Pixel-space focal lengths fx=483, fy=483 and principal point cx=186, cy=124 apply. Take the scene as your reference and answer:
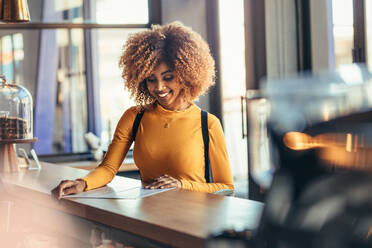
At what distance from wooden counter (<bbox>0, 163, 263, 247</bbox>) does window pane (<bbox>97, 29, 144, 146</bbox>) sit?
316 cm

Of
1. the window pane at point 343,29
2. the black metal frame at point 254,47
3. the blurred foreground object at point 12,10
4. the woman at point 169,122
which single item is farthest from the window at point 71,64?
the woman at point 169,122

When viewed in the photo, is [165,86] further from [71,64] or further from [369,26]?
[71,64]

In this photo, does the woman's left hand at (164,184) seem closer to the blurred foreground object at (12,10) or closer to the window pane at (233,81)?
the blurred foreground object at (12,10)

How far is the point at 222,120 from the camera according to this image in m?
5.05

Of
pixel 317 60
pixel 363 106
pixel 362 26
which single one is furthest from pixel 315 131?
pixel 317 60

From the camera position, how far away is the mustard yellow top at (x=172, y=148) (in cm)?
224

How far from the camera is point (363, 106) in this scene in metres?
0.70

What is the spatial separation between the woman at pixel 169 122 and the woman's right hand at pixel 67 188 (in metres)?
0.23

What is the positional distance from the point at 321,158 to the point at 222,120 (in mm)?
4325

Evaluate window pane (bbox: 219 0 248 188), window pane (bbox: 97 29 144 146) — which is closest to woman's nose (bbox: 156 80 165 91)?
window pane (bbox: 219 0 248 188)

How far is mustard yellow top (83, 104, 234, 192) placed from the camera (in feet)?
7.34

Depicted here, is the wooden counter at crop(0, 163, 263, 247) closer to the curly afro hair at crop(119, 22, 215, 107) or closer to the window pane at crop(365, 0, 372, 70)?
the curly afro hair at crop(119, 22, 215, 107)

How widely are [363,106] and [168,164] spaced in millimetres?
1590

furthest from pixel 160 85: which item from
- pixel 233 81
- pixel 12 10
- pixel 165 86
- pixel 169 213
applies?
pixel 233 81
